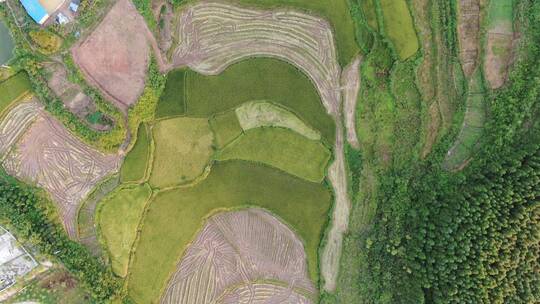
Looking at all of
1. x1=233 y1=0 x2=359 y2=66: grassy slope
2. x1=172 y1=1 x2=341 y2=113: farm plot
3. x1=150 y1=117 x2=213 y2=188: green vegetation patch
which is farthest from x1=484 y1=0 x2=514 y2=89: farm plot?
x1=150 y1=117 x2=213 y2=188: green vegetation patch

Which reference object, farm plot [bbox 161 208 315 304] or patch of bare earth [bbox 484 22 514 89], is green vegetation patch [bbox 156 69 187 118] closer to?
farm plot [bbox 161 208 315 304]

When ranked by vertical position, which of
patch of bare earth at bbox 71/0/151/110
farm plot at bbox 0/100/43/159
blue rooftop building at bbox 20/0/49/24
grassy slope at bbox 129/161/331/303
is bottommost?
grassy slope at bbox 129/161/331/303

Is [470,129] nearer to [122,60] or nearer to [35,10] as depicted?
[122,60]

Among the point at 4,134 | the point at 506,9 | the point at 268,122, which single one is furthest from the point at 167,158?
the point at 506,9

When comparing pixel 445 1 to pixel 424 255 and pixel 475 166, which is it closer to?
pixel 475 166

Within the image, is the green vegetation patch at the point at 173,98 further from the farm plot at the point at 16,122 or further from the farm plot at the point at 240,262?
the farm plot at the point at 16,122

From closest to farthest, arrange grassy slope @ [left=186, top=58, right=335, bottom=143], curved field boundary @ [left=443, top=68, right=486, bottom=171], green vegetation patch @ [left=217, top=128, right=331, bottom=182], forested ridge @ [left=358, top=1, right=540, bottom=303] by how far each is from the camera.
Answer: forested ridge @ [left=358, top=1, right=540, bottom=303] → curved field boundary @ [left=443, top=68, right=486, bottom=171] → green vegetation patch @ [left=217, top=128, right=331, bottom=182] → grassy slope @ [left=186, top=58, right=335, bottom=143]
